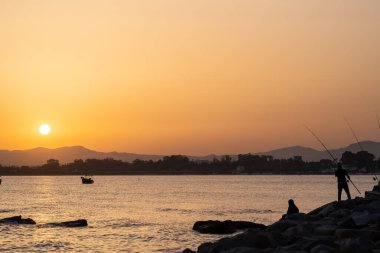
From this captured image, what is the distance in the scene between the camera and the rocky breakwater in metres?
12.4

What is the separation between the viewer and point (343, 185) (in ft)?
75.5

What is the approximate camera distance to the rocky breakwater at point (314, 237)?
12.4m

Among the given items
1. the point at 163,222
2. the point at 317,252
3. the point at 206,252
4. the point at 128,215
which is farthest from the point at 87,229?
the point at 317,252

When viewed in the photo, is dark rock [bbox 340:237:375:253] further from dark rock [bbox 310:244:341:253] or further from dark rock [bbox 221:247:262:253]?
dark rock [bbox 221:247:262:253]

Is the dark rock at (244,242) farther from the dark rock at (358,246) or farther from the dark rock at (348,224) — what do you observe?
the dark rock at (358,246)

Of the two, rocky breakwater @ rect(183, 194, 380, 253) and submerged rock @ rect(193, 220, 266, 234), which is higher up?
rocky breakwater @ rect(183, 194, 380, 253)

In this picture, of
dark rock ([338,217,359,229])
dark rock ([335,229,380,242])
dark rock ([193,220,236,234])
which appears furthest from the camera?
dark rock ([193,220,236,234])

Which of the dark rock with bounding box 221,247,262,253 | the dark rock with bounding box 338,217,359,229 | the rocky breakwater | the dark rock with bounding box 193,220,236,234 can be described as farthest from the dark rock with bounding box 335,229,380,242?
the dark rock with bounding box 193,220,236,234

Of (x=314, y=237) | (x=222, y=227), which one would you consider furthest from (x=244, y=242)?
(x=222, y=227)

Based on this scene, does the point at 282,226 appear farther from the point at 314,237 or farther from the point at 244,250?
the point at 244,250

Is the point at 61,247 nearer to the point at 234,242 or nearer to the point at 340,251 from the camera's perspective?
the point at 234,242

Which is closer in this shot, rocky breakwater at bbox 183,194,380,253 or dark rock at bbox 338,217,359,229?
rocky breakwater at bbox 183,194,380,253

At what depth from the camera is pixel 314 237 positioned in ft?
46.7

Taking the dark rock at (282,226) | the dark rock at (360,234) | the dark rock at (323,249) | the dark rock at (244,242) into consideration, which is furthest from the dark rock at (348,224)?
the dark rock at (323,249)
